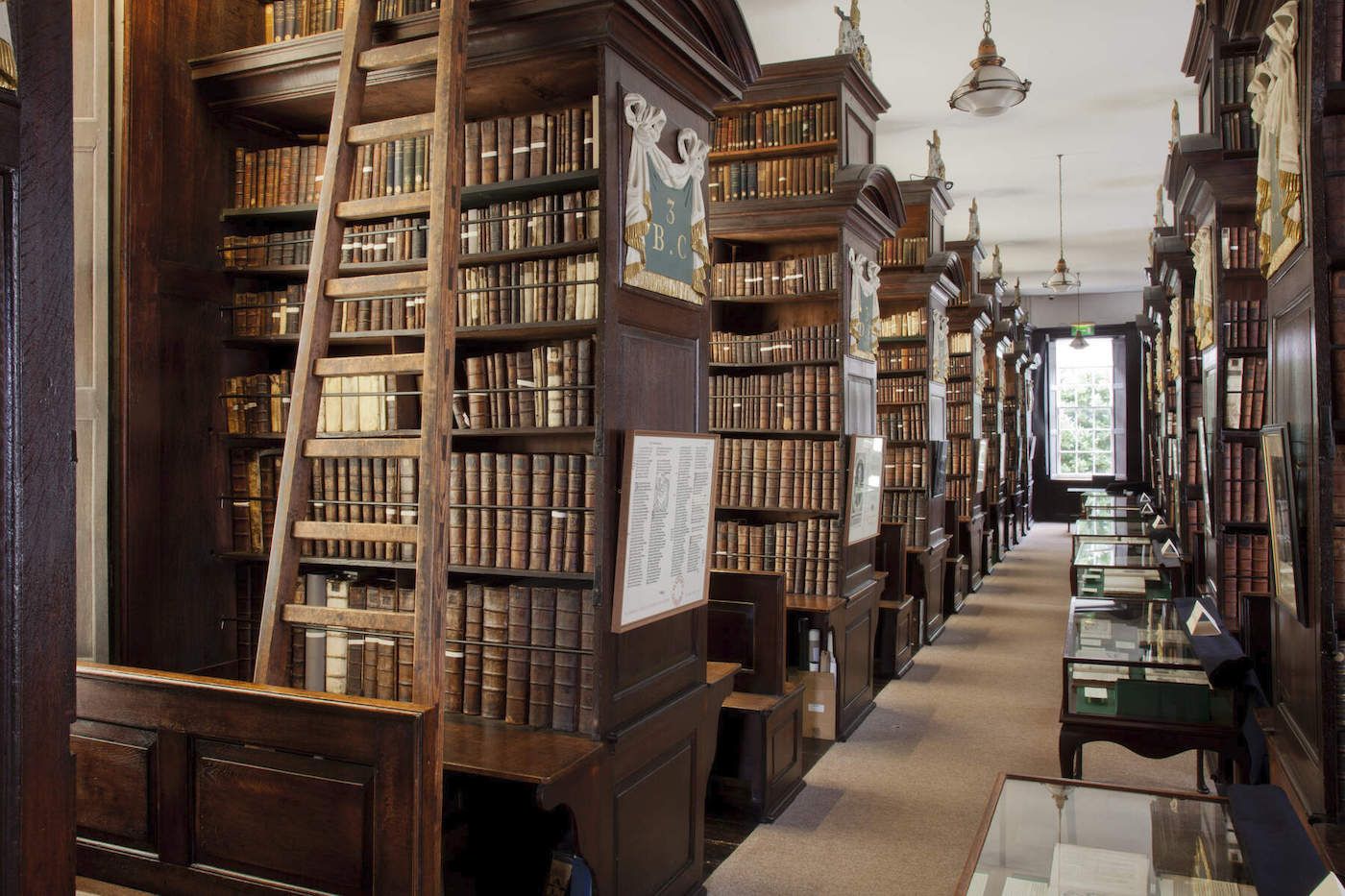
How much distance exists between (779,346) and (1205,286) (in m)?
2.48

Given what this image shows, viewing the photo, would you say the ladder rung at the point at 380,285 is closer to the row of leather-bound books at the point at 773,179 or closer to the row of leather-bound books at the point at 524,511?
the row of leather-bound books at the point at 524,511

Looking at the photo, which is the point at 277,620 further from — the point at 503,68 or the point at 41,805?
the point at 503,68

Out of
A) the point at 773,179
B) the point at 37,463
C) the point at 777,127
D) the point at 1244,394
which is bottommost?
the point at 37,463

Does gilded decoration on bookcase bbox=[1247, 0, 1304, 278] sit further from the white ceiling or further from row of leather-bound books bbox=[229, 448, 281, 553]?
the white ceiling

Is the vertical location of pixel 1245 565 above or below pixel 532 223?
below

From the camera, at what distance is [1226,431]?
5.31 m

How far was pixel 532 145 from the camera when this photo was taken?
3314mm

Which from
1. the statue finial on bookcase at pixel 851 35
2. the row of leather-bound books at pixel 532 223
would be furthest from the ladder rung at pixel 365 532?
the statue finial on bookcase at pixel 851 35

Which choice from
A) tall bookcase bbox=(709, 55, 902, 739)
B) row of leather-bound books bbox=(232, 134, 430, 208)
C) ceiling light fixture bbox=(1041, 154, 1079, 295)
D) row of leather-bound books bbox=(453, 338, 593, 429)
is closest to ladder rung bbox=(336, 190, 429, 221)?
row of leather-bound books bbox=(232, 134, 430, 208)

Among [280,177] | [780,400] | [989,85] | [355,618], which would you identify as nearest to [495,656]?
[355,618]

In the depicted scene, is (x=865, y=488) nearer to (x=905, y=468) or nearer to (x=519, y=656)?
(x=905, y=468)

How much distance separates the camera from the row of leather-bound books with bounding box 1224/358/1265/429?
524 cm

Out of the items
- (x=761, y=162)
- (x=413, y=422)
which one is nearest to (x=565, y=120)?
(x=413, y=422)

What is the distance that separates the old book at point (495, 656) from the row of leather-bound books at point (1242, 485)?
4.10 m
